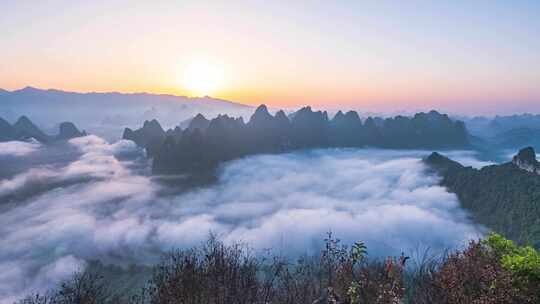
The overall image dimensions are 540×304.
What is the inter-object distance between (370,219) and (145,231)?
89.6m

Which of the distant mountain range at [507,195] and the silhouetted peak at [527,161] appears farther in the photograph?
the silhouetted peak at [527,161]

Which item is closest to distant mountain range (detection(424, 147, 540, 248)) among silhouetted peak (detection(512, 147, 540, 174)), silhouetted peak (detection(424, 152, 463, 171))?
silhouetted peak (detection(512, 147, 540, 174))

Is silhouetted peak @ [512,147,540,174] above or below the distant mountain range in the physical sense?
above

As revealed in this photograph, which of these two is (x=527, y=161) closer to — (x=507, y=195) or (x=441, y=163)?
(x=507, y=195)

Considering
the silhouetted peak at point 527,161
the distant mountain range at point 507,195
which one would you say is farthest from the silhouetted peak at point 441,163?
the silhouetted peak at point 527,161

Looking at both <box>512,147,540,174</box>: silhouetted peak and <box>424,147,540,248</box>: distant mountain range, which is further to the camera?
<box>512,147,540,174</box>: silhouetted peak

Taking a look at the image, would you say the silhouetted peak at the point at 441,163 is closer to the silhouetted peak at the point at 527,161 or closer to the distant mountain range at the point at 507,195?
the distant mountain range at the point at 507,195

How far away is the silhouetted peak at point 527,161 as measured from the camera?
11000 cm

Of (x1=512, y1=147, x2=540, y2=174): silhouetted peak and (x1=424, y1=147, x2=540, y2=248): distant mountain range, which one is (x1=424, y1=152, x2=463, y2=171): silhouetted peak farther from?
(x1=512, y1=147, x2=540, y2=174): silhouetted peak

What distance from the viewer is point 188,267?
17.9 meters

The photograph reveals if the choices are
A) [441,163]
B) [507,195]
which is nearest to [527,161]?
[507,195]

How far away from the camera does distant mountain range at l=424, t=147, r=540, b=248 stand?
303 feet

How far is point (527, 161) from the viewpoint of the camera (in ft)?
368

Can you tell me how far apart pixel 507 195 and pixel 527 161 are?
15.0 m
